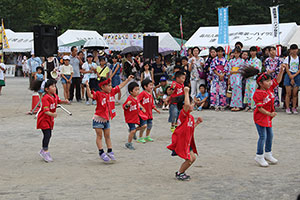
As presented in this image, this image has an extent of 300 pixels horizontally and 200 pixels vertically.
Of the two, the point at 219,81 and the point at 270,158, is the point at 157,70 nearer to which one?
the point at 219,81

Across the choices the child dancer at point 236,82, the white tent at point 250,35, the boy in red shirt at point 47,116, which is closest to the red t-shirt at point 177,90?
the boy in red shirt at point 47,116

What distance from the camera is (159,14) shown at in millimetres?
40594

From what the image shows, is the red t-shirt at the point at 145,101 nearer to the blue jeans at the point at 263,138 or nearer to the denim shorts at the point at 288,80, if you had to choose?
the blue jeans at the point at 263,138

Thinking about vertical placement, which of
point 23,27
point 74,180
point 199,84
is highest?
point 23,27

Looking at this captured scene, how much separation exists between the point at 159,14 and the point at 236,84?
27797 mm

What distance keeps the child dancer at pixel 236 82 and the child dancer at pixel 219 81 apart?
0.23 metres

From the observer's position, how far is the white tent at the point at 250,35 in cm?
2290

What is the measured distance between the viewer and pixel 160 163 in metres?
7.35

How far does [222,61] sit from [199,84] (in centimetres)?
135

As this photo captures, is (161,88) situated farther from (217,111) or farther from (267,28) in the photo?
(267,28)

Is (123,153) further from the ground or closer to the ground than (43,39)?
closer to the ground

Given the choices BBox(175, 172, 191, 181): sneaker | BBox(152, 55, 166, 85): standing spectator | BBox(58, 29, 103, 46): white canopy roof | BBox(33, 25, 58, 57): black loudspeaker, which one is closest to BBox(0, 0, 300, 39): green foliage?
BBox(58, 29, 103, 46): white canopy roof

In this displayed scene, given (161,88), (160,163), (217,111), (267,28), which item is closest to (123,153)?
(160,163)

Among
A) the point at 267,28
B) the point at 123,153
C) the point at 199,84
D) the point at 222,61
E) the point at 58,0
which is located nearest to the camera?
the point at 123,153
